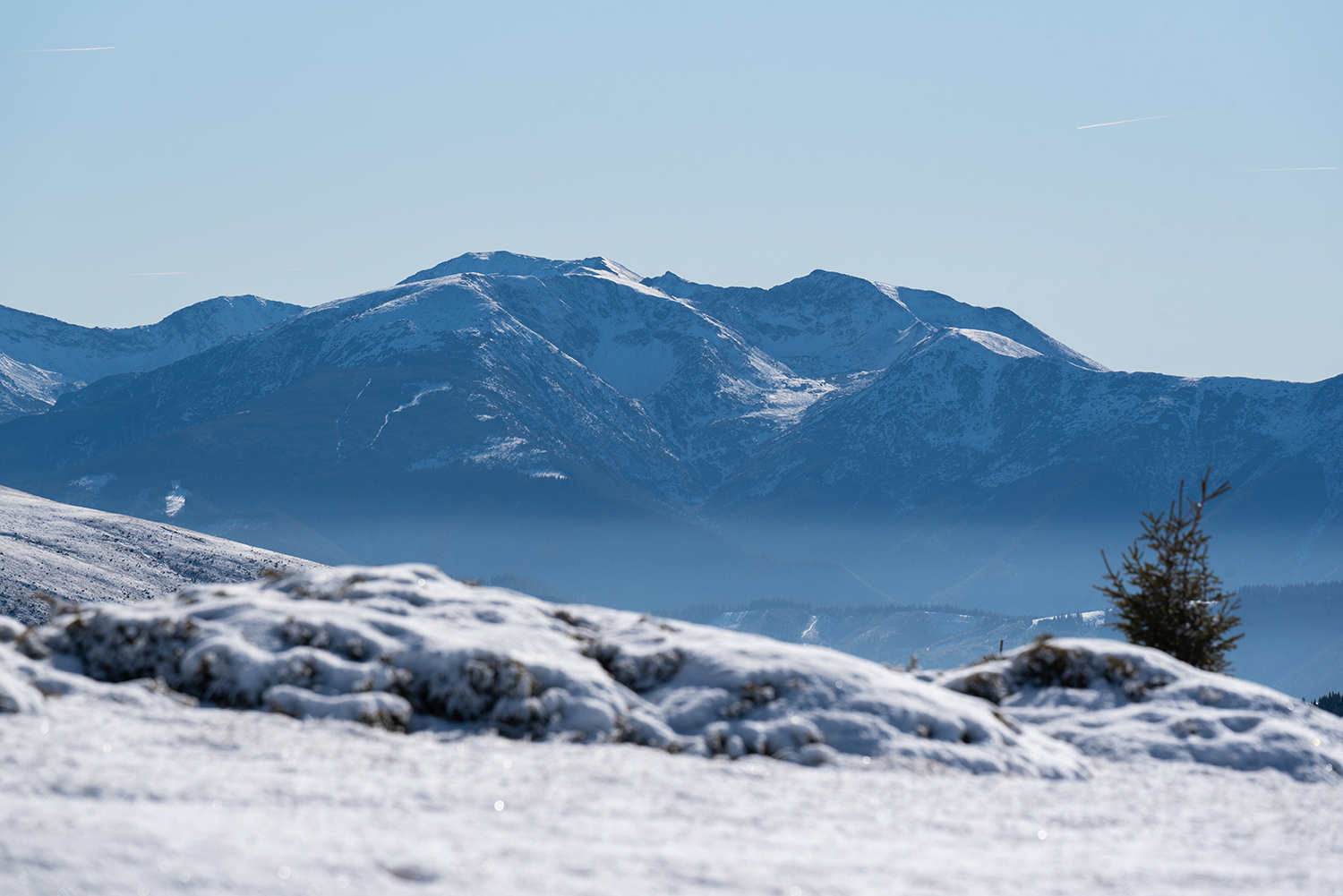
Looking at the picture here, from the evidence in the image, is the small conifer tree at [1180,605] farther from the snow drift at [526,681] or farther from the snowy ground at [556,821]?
the snowy ground at [556,821]

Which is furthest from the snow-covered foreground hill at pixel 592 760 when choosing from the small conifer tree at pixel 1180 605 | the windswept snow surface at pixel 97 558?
the windswept snow surface at pixel 97 558

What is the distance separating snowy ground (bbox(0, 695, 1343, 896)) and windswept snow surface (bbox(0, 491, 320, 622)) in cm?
9347

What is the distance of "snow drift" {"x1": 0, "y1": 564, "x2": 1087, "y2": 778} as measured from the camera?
1608 centimetres

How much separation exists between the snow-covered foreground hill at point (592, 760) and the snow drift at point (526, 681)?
5 cm

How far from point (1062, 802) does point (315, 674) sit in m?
10.1

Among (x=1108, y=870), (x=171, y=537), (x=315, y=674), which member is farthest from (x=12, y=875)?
(x=171, y=537)

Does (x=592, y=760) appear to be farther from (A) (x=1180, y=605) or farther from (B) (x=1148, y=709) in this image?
(A) (x=1180, y=605)

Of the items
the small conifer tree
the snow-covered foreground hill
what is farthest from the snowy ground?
the small conifer tree

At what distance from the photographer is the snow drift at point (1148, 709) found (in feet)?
60.2

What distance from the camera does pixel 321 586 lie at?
2003cm

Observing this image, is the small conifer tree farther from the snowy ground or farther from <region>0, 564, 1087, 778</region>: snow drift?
the snowy ground

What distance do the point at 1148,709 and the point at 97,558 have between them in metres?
129

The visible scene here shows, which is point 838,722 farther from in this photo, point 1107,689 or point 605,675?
point 1107,689

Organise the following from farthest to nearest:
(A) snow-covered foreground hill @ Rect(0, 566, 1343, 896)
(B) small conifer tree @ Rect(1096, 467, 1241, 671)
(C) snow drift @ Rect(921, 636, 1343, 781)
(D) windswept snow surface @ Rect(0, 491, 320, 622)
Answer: (D) windswept snow surface @ Rect(0, 491, 320, 622)
(B) small conifer tree @ Rect(1096, 467, 1241, 671)
(C) snow drift @ Rect(921, 636, 1343, 781)
(A) snow-covered foreground hill @ Rect(0, 566, 1343, 896)
